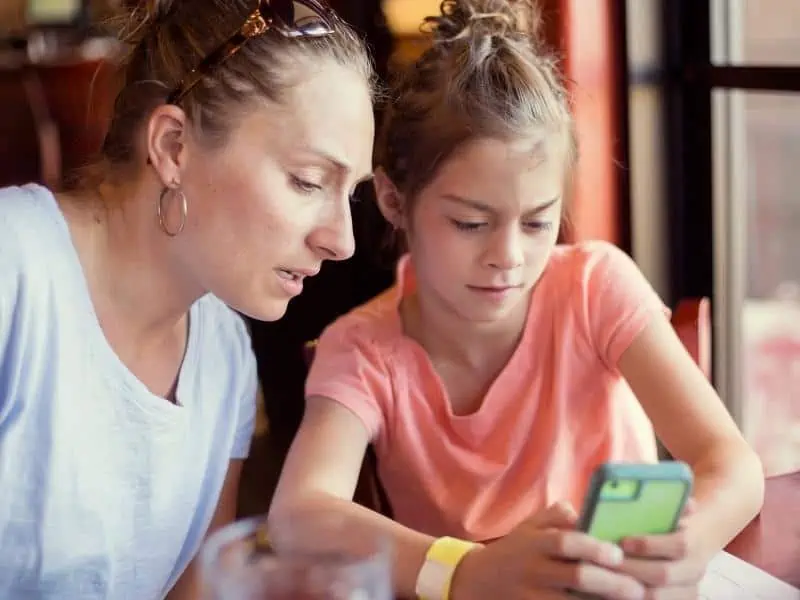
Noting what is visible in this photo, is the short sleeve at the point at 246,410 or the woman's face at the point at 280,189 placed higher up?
the woman's face at the point at 280,189

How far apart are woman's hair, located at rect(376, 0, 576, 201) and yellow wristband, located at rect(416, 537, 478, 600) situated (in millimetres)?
454

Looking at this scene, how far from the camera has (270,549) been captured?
2.58 ft

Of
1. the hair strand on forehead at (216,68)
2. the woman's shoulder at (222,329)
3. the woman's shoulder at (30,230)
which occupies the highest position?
the hair strand on forehead at (216,68)

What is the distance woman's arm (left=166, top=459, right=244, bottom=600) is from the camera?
A: 1330mm

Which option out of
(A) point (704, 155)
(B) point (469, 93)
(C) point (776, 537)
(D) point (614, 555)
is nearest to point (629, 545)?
(D) point (614, 555)

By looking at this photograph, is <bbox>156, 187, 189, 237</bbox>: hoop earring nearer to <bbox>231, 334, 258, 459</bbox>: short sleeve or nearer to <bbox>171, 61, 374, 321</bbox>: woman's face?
<bbox>171, 61, 374, 321</bbox>: woman's face

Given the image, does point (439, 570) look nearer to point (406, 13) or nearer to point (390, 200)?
point (390, 200)

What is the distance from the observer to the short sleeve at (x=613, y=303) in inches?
51.1

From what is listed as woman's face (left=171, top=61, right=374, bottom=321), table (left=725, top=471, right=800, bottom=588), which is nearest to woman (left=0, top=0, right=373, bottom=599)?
woman's face (left=171, top=61, right=374, bottom=321)

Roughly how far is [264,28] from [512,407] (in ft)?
1.74

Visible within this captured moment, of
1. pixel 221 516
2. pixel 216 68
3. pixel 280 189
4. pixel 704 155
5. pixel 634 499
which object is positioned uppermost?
pixel 216 68

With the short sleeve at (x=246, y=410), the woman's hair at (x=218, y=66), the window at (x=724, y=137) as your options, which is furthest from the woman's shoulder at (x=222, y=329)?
the window at (x=724, y=137)

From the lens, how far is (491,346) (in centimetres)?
138

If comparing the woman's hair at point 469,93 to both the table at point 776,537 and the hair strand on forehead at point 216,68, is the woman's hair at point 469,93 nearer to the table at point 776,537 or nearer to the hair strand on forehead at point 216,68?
the hair strand on forehead at point 216,68
